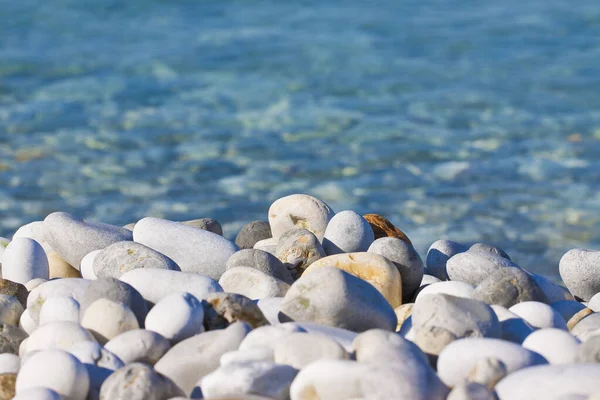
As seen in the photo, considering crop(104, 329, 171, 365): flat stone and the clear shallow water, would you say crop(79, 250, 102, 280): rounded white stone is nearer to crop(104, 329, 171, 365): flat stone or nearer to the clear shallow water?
crop(104, 329, 171, 365): flat stone

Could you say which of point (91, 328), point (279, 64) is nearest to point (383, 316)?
point (91, 328)

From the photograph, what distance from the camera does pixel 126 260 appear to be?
3084 mm

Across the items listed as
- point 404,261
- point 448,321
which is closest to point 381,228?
point 404,261

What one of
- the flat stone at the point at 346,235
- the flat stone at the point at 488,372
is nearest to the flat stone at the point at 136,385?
the flat stone at the point at 488,372

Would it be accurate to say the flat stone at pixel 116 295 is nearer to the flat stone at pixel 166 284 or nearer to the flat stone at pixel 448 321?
the flat stone at pixel 166 284

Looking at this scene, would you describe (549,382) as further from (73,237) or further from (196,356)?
(73,237)

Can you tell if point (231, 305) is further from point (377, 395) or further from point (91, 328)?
point (377, 395)

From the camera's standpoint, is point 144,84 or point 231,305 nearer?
point 231,305

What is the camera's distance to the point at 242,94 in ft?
27.1

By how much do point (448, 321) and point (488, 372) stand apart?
33 centimetres

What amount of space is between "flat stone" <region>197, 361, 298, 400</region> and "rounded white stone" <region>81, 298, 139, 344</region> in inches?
18.4

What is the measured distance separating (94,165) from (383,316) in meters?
4.65

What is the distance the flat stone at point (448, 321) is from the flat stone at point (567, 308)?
0.72 meters

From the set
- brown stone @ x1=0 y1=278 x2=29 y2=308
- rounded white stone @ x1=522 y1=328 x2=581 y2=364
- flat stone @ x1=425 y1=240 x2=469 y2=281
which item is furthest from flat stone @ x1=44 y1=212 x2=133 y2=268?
rounded white stone @ x1=522 y1=328 x2=581 y2=364
